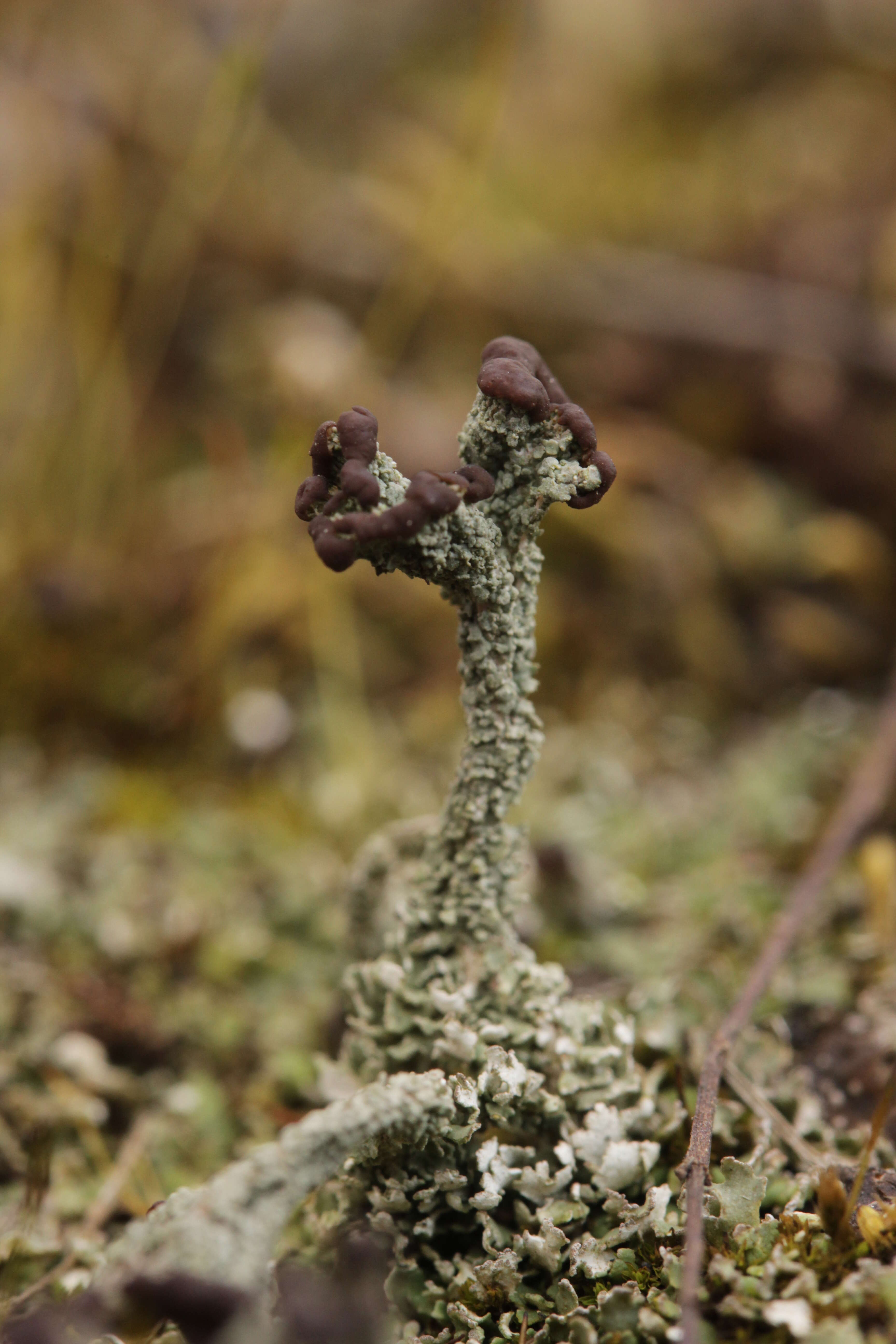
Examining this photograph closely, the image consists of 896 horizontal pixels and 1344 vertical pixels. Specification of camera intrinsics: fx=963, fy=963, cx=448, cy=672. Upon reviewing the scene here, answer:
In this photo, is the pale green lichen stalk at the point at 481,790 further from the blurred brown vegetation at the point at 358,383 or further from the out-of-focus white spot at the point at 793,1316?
the blurred brown vegetation at the point at 358,383

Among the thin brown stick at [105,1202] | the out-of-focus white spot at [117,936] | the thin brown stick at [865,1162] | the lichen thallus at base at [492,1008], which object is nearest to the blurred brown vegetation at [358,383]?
the out-of-focus white spot at [117,936]

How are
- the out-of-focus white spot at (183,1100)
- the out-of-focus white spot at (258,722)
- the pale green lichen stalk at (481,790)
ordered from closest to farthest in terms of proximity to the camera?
1. the pale green lichen stalk at (481,790)
2. the out-of-focus white spot at (183,1100)
3. the out-of-focus white spot at (258,722)

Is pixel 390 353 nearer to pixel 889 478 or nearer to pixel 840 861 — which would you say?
pixel 889 478

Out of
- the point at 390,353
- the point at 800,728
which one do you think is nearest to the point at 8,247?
the point at 390,353

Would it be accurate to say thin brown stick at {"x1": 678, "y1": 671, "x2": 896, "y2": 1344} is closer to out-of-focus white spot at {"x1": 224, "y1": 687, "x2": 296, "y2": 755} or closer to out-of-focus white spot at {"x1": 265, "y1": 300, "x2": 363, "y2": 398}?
out-of-focus white spot at {"x1": 224, "y1": 687, "x2": 296, "y2": 755}

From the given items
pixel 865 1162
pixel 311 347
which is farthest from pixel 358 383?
pixel 865 1162

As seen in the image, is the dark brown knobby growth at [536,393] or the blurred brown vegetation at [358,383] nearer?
the dark brown knobby growth at [536,393]

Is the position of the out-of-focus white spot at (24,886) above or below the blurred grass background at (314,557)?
below
